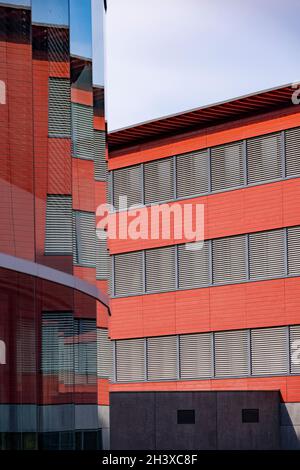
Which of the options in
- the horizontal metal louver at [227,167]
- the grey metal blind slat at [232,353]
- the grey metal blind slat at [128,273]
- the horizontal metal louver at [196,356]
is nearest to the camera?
the grey metal blind slat at [232,353]

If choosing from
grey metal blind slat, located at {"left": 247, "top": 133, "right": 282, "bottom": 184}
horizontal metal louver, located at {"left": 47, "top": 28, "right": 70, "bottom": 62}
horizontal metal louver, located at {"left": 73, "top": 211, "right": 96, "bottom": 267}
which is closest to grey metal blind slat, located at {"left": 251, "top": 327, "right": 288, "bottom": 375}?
grey metal blind slat, located at {"left": 247, "top": 133, "right": 282, "bottom": 184}

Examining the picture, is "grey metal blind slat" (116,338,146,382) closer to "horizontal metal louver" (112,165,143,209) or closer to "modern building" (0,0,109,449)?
"horizontal metal louver" (112,165,143,209)

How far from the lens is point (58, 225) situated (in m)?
14.3

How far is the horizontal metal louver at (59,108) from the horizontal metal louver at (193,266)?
3041cm

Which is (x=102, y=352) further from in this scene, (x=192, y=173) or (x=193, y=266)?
(x=192, y=173)

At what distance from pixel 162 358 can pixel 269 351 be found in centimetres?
568

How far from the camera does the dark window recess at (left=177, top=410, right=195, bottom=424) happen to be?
4269 cm

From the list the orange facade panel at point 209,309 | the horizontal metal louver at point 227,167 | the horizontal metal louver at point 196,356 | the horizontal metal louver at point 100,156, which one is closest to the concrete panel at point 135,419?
the horizontal metal louver at point 196,356

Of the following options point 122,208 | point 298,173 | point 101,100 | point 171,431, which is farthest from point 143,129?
point 101,100

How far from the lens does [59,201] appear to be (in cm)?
1434

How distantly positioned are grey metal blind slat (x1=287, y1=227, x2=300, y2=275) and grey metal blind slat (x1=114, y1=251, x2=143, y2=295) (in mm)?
7570

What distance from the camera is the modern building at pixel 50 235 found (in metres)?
12.9

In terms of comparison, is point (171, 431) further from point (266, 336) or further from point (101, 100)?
point (101, 100)

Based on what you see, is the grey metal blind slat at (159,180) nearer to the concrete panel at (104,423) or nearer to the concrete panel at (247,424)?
the concrete panel at (247,424)
